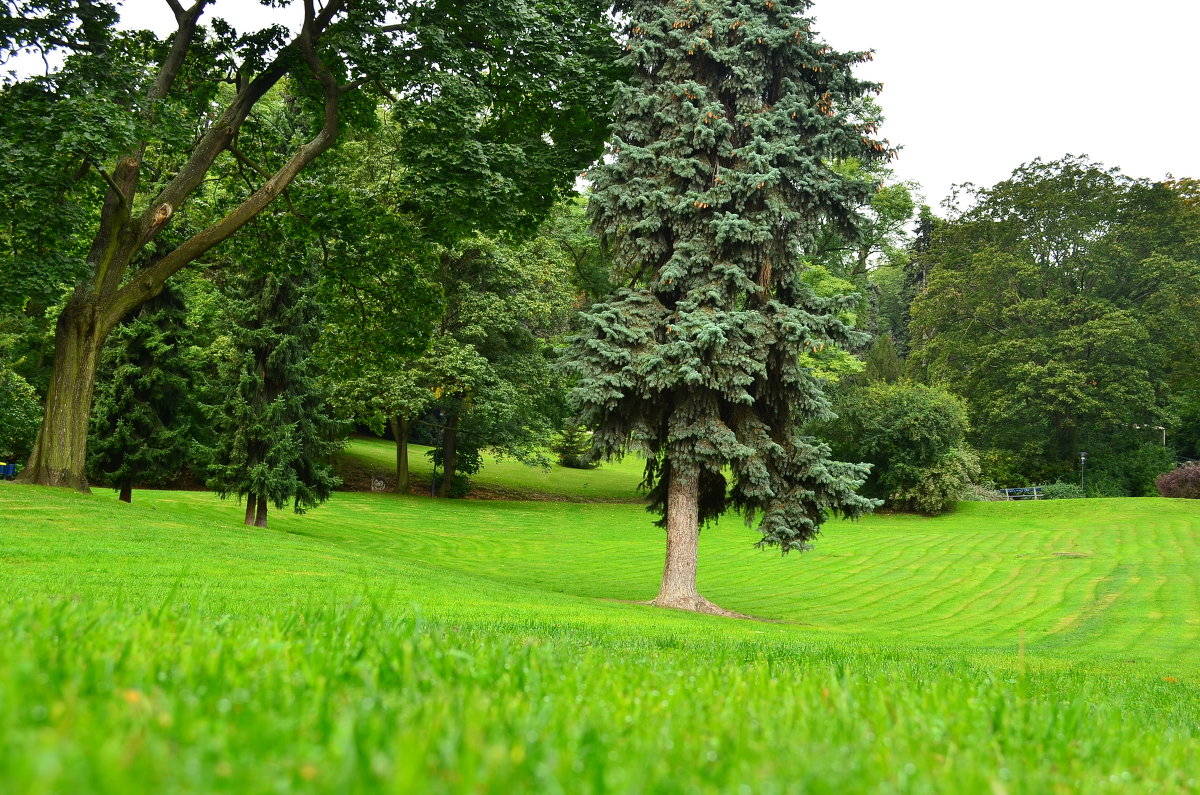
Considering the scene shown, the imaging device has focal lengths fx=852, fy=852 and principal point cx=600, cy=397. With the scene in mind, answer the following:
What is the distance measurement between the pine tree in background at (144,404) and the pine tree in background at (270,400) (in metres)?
2.51

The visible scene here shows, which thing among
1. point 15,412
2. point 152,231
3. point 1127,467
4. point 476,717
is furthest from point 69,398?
point 1127,467

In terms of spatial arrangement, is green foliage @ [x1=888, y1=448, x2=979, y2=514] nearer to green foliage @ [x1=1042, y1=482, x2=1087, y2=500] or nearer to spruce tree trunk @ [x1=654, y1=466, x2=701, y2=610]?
green foliage @ [x1=1042, y1=482, x2=1087, y2=500]

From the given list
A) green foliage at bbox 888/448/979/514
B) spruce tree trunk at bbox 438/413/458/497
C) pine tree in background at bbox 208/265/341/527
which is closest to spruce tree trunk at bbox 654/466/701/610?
pine tree in background at bbox 208/265/341/527

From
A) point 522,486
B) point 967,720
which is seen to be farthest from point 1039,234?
point 967,720

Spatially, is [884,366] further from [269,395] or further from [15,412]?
[15,412]

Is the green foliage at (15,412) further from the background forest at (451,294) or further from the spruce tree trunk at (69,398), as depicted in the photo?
the spruce tree trunk at (69,398)

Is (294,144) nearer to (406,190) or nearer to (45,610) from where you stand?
(406,190)

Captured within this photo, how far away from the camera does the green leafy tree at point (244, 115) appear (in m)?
14.5

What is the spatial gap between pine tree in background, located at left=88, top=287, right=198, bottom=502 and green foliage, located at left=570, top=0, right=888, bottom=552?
1437 cm

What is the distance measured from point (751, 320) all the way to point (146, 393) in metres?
18.1

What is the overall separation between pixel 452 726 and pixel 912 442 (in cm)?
3838

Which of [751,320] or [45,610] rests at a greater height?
[751,320]

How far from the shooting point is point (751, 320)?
15844 mm

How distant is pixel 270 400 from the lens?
22.8m
